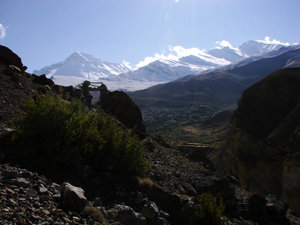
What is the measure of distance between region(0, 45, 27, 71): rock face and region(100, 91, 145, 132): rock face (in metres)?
9.14

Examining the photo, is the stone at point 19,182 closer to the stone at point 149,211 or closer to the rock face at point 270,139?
the stone at point 149,211

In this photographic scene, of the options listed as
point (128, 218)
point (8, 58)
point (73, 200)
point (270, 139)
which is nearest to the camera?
point (73, 200)

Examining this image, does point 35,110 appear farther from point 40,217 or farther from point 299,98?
point 299,98

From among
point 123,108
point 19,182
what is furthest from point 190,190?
point 123,108

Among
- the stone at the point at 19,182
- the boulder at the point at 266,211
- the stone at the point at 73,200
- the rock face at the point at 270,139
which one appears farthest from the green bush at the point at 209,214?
the rock face at the point at 270,139

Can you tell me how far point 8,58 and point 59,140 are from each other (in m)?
13.5

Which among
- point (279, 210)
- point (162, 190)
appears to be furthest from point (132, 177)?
point (279, 210)

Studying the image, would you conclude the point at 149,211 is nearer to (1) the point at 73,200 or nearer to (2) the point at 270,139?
(1) the point at 73,200

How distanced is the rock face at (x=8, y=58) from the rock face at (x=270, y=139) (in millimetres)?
22236

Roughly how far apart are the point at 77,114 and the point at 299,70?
3162 centimetres

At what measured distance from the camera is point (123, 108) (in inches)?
1008

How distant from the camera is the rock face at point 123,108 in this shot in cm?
2512

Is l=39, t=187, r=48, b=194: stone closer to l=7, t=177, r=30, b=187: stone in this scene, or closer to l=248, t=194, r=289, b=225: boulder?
l=7, t=177, r=30, b=187: stone

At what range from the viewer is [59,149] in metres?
7.15
